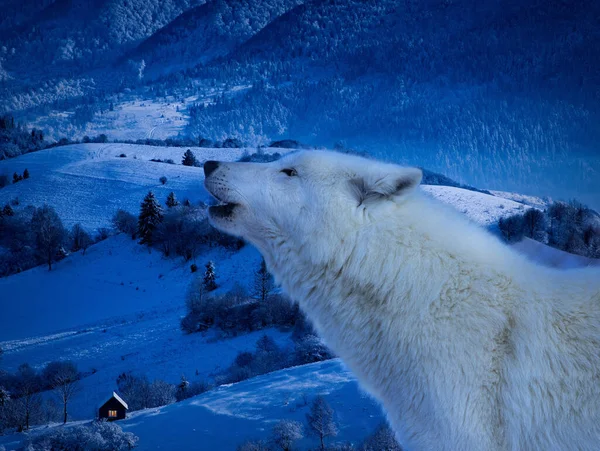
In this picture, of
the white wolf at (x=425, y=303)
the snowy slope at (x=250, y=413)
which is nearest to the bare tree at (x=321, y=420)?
the snowy slope at (x=250, y=413)

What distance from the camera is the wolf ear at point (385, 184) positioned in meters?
1.62

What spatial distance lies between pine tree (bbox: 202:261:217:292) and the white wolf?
7.86 meters

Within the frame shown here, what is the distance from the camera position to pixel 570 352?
4.71ft

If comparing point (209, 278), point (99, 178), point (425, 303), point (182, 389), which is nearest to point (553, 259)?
point (425, 303)

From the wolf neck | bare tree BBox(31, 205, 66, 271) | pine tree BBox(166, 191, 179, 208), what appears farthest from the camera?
pine tree BBox(166, 191, 179, 208)

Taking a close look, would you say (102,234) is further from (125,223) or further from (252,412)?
(252,412)

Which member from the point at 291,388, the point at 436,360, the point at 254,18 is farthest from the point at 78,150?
the point at 436,360

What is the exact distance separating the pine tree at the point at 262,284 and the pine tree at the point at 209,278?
1060mm

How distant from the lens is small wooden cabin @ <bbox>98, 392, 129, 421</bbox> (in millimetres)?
7199

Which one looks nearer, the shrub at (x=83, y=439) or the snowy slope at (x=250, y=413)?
the shrub at (x=83, y=439)

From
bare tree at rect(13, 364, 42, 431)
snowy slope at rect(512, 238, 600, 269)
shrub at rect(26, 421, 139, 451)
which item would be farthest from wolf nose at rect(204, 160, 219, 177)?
bare tree at rect(13, 364, 42, 431)

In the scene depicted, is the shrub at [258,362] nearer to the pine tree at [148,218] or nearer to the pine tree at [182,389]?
the pine tree at [182,389]

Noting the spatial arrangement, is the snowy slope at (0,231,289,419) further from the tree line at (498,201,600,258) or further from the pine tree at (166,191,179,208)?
the tree line at (498,201,600,258)

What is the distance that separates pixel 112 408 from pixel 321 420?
3.35 metres
